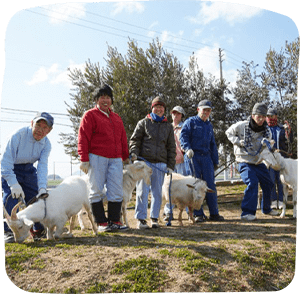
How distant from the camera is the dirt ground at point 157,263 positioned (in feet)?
11.9

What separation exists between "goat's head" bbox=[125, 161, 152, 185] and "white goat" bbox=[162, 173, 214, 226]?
940 millimetres

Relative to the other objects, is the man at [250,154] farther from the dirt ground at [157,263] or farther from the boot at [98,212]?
the boot at [98,212]

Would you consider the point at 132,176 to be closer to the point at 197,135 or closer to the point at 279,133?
the point at 197,135

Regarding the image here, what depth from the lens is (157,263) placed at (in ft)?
12.8

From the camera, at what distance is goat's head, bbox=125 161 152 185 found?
595 cm

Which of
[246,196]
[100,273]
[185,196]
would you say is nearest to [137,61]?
[185,196]

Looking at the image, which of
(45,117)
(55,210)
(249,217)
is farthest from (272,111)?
(55,210)

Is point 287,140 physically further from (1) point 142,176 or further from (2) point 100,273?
(2) point 100,273

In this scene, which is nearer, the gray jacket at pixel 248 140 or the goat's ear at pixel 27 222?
the goat's ear at pixel 27 222

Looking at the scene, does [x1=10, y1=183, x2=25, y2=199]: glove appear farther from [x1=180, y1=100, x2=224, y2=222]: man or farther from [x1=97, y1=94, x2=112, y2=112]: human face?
[x1=180, y1=100, x2=224, y2=222]: man

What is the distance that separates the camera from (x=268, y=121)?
7133 millimetres

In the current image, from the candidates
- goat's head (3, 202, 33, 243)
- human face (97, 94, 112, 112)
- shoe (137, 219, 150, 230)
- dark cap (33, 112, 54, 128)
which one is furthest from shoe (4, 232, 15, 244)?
human face (97, 94, 112, 112)

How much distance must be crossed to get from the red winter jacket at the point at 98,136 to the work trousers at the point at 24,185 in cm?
89

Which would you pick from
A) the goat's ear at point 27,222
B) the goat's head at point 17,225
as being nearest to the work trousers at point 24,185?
the goat's head at point 17,225
